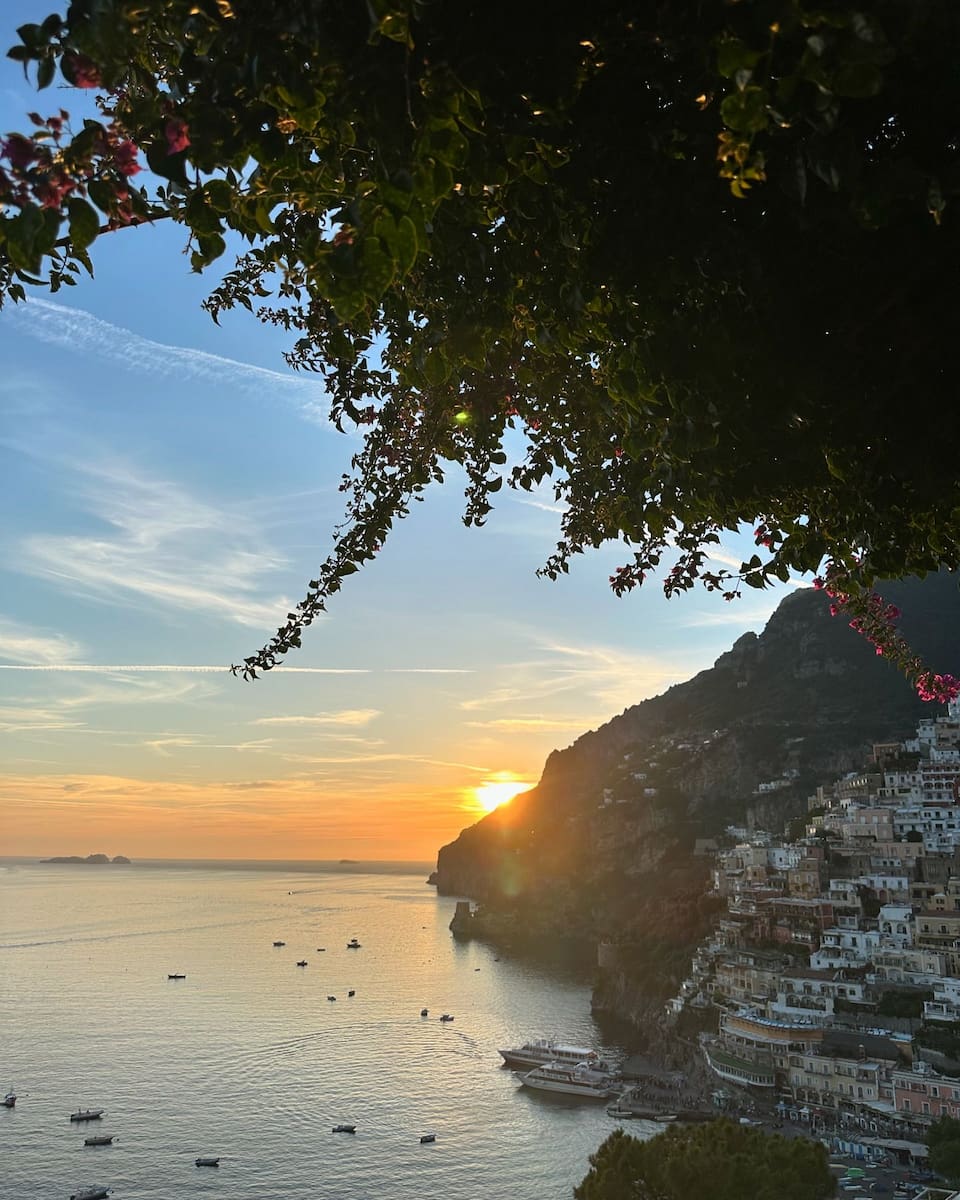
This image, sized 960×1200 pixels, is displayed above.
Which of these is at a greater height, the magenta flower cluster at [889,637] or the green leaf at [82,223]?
the green leaf at [82,223]

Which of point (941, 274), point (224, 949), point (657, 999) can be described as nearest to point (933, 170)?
point (941, 274)

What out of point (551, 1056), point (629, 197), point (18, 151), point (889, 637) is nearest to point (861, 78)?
point (629, 197)

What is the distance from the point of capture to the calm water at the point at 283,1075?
3803cm

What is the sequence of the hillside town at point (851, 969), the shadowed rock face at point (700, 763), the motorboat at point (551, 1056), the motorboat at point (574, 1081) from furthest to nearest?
the shadowed rock face at point (700, 763) → the motorboat at point (551, 1056) → the motorboat at point (574, 1081) → the hillside town at point (851, 969)

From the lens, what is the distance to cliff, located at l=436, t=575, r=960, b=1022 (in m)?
95.1

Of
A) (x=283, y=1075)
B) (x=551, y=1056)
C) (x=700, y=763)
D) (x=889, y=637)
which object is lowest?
(x=283, y=1075)

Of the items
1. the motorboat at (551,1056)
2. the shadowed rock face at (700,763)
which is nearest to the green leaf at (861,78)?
the motorboat at (551,1056)

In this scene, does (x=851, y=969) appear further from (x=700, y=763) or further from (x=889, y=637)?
(x=700, y=763)

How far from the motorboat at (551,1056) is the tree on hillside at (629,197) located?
2193 inches

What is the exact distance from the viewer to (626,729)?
153500 millimetres

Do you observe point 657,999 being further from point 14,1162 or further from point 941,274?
point 941,274

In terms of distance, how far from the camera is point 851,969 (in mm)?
50438

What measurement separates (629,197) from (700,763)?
11520 cm

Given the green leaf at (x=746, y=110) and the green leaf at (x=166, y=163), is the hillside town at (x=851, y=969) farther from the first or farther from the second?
the green leaf at (x=166, y=163)
